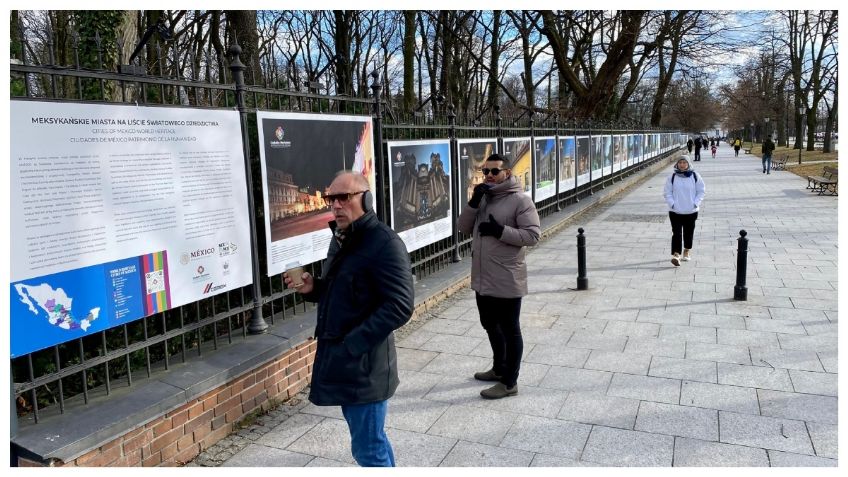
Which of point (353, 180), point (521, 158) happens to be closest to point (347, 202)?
point (353, 180)

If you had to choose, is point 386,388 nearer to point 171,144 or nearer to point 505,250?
point 505,250

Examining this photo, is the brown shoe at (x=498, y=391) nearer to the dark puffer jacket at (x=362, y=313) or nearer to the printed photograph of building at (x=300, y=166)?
the dark puffer jacket at (x=362, y=313)

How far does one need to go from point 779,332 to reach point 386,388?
4497 millimetres

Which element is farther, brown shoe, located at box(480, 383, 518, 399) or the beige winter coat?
brown shoe, located at box(480, 383, 518, 399)

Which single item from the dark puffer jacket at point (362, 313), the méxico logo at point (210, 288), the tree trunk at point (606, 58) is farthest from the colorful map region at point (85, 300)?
the tree trunk at point (606, 58)

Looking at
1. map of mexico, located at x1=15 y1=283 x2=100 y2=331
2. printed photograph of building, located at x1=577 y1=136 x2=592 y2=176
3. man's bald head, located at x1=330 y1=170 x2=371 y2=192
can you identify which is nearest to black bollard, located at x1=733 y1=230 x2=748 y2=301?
man's bald head, located at x1=330 y1=170 x2=371 y2=192

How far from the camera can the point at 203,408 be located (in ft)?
12.7

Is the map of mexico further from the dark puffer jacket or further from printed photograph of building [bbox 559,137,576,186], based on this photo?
printed photograph of building [bbox 559,137,576,186]

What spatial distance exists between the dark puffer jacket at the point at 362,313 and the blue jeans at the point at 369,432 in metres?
0.09

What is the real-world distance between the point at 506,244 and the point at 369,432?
1.84m

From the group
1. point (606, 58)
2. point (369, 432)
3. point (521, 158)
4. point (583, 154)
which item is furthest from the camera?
point (606, 58)

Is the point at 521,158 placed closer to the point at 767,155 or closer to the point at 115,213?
the point at 115,213

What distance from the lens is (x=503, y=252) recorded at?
439 cm

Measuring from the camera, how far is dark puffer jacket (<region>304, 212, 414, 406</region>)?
2.82 m
